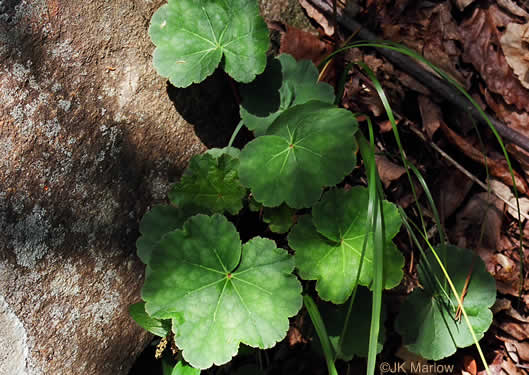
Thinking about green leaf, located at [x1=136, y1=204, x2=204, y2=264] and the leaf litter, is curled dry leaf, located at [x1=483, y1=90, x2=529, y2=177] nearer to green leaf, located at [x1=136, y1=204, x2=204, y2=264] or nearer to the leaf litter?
the leaf litter

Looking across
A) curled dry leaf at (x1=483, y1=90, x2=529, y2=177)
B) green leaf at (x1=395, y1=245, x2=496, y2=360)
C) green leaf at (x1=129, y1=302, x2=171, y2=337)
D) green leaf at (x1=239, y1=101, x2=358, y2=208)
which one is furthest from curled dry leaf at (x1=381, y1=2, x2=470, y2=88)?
green leaf at (x1=129, y1=302, x2=171, y2=337)

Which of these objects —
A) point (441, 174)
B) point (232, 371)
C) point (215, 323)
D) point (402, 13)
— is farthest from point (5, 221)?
point (402, 13)

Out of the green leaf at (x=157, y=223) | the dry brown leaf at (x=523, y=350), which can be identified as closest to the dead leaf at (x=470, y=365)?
the dry brown leaf at (x=523, y=350)

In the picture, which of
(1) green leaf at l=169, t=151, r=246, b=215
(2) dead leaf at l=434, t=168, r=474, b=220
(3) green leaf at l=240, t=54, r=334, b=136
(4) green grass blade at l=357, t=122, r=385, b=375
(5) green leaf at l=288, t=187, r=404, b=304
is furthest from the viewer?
(2) dead leaf at l=434, t=168, r=474, b=220

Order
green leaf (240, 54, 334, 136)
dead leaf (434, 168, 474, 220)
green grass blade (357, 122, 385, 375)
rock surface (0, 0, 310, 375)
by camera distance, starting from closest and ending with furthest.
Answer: green grass blade (357, 122, 385, 375) < rock surface (0, 0, 310, 375) < green leaf (240, 54, 334, 136) < dead leaf (434, 168, 474, 220)

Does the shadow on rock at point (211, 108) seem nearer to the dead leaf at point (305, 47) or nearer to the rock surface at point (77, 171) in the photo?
the rock surface at point (77, 171)
